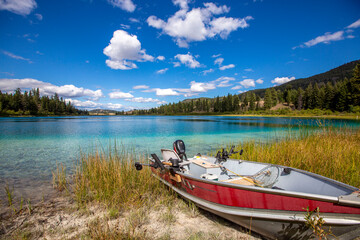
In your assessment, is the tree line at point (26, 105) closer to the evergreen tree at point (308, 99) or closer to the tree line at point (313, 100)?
the tree line at point (313, 100)

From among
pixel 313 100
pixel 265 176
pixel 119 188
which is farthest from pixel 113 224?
pixel 313 100

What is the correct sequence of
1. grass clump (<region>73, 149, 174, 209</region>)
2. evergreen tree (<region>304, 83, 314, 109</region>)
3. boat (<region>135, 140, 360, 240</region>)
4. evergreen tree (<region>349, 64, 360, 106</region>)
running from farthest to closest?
evergreen tree (<region>304, 83, 314, 109</region>)
evergreen tree (<region>349, 64, 360, 106</region>)
grass clump (<region>73, 149, 174, 209</region>)
boat (<region>135, 140, 360, 240</region>)

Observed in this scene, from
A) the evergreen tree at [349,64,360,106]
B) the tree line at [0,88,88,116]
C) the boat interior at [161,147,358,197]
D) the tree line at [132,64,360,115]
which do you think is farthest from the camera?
the tree line at [0,88,88,116]

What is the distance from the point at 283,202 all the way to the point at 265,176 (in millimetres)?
2091

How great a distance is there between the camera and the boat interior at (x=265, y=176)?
3.36m

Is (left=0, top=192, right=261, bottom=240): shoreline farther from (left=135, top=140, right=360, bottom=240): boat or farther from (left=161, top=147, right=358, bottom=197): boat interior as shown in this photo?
(left=161, top=147, right=358, bottom=197): boat interior

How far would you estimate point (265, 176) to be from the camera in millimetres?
4734

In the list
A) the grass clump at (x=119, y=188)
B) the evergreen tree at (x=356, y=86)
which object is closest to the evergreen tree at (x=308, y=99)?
the evergreen tree at (x=356, y=86)

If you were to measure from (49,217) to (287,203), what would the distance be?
219 inches

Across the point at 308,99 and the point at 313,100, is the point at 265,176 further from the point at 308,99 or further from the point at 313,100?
the point at 308,99

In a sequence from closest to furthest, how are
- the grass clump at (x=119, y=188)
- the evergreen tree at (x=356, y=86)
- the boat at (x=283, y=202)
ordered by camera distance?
1. the boat at (x=283, y=202)
2. the grass clump at (x=119, y=188)
3. the evergreen tree at (x=356, y=86)

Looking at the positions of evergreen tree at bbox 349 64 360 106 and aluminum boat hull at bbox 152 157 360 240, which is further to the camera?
evergreen tree at bbox 349 64 360 106

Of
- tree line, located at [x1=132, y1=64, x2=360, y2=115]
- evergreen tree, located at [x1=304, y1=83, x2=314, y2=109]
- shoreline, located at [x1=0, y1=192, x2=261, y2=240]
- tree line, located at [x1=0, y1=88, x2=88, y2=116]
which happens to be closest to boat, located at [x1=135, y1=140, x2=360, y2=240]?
shoreline, located at [x1=0, y1=192, x2=261, y2=240]

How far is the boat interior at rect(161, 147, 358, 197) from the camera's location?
336cm
